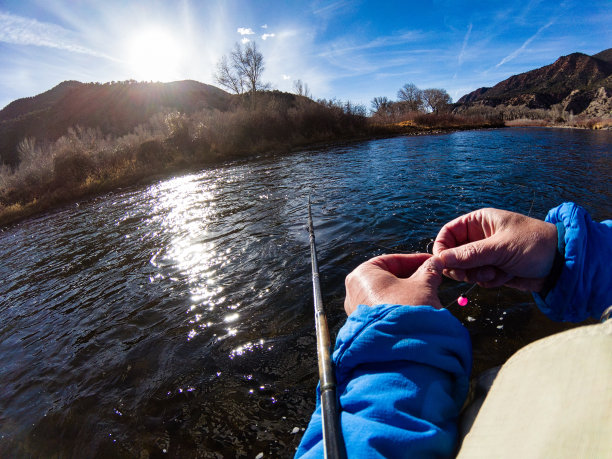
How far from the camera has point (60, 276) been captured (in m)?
5.86

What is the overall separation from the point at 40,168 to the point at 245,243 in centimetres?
1994

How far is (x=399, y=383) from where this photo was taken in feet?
2.98

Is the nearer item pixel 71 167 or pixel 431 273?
pixel 431 273

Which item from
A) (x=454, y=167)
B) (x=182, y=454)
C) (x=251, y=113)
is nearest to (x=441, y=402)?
(x=182, y=454)

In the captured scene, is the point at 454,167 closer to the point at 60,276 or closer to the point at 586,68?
the point at 60,276

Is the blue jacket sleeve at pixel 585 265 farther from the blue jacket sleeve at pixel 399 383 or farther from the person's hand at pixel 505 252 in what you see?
the blue jacket sleeve at pixel 399 383

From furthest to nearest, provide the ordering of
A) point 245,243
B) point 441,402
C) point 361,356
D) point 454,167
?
1. point 454,167
2. point 245,243
3. point 361,356
4. point 441,402

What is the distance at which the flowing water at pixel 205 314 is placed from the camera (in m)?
2.31

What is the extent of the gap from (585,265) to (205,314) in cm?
362

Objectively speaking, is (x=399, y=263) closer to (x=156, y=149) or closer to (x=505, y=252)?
(x=505, y=252)

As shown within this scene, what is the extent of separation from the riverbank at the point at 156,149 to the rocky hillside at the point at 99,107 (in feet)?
99.0

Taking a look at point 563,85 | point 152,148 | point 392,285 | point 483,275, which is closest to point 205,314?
point 392,285

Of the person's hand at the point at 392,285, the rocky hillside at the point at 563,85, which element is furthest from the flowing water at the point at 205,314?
the rocky hillside at the point at 563,85

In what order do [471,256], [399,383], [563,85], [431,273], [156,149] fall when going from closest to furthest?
[399,383], [431,273], [471,256], [156,149], [563,85]
